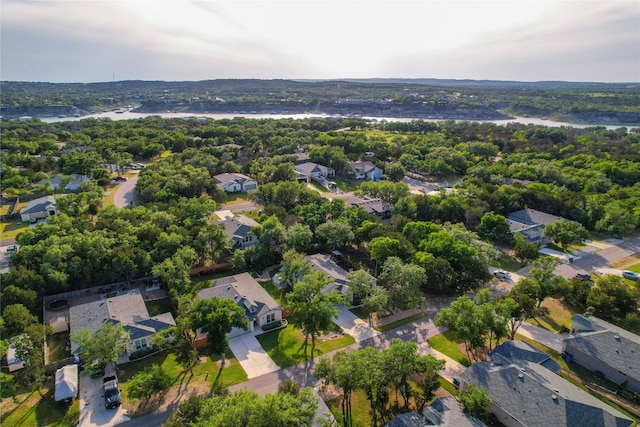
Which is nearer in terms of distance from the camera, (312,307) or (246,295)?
(312,307)

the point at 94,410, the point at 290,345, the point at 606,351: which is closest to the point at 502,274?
the point at 606,351

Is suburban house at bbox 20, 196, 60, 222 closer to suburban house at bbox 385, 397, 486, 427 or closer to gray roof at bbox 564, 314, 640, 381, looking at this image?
suburban house at bbox 385, 397, 486, 427

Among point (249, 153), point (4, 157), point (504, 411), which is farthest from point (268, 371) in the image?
point (4, 157)

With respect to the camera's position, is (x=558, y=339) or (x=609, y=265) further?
(x=609, y=265)

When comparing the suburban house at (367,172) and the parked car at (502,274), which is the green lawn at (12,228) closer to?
the suburban house at (367,172)

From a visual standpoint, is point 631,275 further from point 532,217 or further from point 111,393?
point 111,393

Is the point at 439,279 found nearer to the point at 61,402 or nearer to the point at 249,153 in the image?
the point at 61,402

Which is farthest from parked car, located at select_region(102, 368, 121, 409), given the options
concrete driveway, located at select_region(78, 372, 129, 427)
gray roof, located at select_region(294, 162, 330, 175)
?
gray roof, located at select_region(294, 162, 330, 175)
